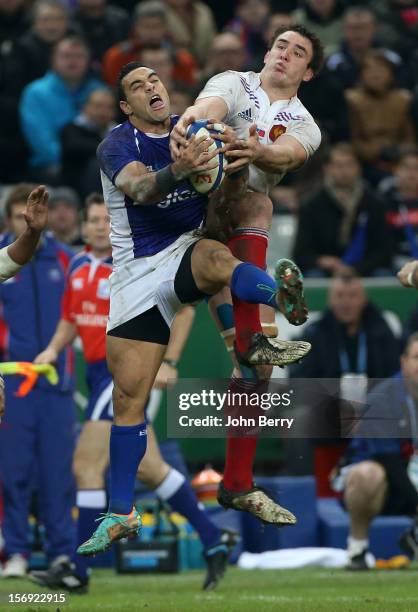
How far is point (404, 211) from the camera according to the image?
14930mm

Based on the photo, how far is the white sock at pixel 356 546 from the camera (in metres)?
12.1

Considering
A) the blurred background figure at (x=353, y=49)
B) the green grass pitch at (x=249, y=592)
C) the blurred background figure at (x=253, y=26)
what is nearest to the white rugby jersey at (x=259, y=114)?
the green grass pitch at (x=249, y=592)

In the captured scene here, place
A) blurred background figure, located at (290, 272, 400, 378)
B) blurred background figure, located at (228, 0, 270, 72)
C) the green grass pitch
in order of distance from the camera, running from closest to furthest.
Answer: the green grass pitch, blurred background figure, located at (290, 272, 400, 378), blurred background figure, located at (228, 0, 270, 72)

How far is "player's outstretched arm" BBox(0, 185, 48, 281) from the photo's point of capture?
8828 mm

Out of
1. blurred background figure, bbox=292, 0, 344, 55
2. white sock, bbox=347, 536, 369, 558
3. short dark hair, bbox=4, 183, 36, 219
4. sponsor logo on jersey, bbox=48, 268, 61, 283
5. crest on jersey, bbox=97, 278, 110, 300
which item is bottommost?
white sock, bbox=347, 536, 369, 558

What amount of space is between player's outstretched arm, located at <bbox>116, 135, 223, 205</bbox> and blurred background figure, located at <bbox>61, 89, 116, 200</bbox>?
625cm

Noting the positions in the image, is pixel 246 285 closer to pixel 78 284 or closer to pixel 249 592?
pixel 249 592

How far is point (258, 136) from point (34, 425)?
13.3 feet

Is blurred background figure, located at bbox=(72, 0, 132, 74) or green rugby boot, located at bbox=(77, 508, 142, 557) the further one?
blurred background figure, located at bbox=(72, 0, 132, 74)

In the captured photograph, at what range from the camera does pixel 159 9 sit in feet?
51.7

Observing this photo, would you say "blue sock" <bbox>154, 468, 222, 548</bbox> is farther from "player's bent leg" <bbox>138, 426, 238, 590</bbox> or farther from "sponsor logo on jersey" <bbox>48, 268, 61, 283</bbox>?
"sponsor logo on jersey" <bbox>48, 268, 61, 283</bbox>

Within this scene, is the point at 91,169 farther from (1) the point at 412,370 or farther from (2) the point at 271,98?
(2) the point at 271,98

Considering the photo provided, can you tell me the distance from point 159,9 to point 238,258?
7190 millimetres

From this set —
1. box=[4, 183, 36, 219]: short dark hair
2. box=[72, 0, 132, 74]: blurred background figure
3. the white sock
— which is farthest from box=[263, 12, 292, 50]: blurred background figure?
the white sock
